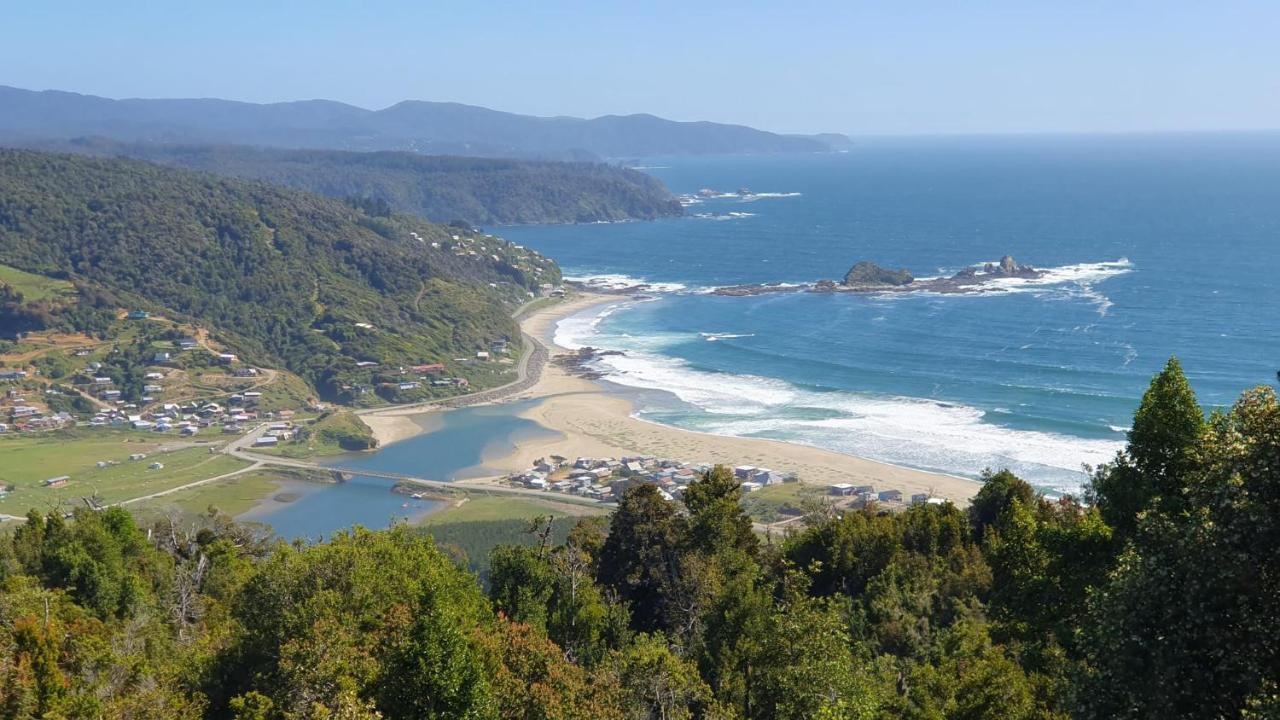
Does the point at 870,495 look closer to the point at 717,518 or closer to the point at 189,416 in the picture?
the point at 717,518

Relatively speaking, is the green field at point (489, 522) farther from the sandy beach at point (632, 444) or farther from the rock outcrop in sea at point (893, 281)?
the rock outcrop in sea at point (893, 281)

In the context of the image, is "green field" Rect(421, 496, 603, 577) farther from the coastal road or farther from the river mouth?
the coastal road

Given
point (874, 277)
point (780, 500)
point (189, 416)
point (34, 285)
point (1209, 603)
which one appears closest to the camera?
point (1209, 603)

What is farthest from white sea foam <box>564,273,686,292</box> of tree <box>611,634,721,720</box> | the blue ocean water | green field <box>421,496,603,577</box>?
tree <box>611,634,721,720</box>

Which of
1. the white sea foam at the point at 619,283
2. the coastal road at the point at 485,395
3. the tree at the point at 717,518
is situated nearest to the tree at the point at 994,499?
the tree at the point at 717,518

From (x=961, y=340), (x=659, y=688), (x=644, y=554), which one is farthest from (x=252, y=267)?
(x=659, y=688)

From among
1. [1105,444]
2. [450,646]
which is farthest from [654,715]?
[1105,444]
